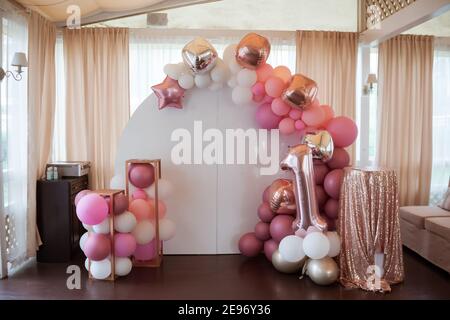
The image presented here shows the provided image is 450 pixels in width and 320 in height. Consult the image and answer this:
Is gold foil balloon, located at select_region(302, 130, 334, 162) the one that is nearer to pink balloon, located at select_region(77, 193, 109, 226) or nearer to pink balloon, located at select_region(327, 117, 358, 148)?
pink balloon, located at select_region(327, 117, 358, 148)

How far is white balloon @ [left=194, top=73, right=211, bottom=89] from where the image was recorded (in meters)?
3.40

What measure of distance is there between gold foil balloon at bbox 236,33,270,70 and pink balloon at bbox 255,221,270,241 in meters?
1.34

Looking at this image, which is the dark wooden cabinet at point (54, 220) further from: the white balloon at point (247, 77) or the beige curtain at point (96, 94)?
the white balloon at point (247, 77)

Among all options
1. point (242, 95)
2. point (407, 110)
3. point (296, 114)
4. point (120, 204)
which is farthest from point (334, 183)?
point (407, 110)

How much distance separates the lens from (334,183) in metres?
3.18

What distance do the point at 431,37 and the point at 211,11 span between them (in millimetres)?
2709

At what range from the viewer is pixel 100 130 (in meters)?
4.74

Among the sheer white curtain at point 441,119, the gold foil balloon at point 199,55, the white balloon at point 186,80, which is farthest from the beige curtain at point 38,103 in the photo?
the sheer white curtain at point 441,119

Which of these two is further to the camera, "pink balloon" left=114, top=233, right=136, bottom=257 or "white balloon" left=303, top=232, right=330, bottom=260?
"pink balloon" left=114, top=233, right=136, bottom=257

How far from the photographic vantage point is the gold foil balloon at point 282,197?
10.4ft

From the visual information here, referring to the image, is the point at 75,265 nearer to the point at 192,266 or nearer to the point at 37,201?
the point at 37,201

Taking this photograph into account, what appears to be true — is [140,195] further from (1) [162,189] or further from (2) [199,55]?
(2) [199,55]

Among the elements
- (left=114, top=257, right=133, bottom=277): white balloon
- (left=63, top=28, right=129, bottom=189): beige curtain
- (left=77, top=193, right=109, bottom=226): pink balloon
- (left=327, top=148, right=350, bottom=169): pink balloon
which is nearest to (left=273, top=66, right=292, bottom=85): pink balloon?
(left=327, top=148, right=350, bottom=169): pink balloon

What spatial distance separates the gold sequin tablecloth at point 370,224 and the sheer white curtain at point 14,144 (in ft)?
8.84
